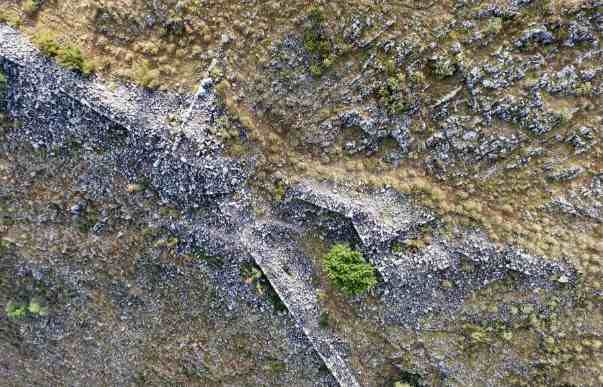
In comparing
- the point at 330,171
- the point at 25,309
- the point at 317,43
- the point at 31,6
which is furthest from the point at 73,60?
the point at 25,309

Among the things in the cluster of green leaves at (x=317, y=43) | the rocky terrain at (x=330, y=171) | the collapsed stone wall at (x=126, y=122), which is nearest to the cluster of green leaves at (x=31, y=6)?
the rocky terrain at (x=330, y=171)

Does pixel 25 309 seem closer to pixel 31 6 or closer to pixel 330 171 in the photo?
pixel 31 6

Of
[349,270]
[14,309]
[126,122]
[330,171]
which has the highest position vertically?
[330,171]

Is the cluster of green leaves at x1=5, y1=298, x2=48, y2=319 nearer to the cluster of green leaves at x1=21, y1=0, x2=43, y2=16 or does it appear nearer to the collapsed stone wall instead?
the collapsed stone wall

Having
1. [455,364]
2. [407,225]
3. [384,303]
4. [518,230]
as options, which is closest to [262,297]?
[384,303]

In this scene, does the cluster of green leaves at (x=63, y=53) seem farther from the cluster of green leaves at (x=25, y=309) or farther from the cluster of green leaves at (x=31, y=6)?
the cluster of green leaves at (x=25, y=309)

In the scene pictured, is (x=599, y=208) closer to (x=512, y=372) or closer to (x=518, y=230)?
(x=518, y=230)

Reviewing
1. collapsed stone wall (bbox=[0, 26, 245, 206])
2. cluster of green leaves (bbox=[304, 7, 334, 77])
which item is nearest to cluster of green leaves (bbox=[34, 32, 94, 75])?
collapsed stone wall (bbox=[0, 26, 245, 206])
